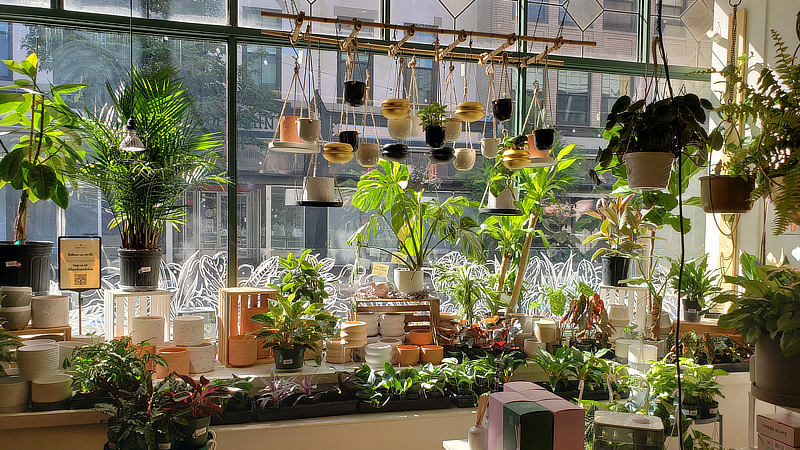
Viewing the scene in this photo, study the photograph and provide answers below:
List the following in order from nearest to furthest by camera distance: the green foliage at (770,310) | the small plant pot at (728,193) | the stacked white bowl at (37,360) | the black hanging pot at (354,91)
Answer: the green foliage at (770,310) → the small plant pot at (728,193) → the stacked white bowl at (37,360) → the black hanging pot at (354,91)

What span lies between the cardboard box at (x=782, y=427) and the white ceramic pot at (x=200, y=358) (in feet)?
8.59

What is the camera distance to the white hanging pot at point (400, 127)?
9.29ft

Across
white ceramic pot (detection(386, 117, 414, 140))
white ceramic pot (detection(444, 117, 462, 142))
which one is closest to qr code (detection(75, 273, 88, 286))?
white ceramic pot (detection(386, 117, 414, 140))

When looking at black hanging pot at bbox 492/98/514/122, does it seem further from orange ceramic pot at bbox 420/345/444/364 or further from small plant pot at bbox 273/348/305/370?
small plant pot at bbox 273/348/305/370

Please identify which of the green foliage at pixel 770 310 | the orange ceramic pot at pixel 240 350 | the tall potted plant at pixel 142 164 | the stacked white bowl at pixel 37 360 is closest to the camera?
the green foliage at pixel 770 310

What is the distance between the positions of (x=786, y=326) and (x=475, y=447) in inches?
42.0

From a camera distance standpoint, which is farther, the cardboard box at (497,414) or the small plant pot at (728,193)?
the small plant pot at (728,193)

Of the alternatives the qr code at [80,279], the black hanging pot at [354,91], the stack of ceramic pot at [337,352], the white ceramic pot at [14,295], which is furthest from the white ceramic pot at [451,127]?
the white ceramic pot at [14,295]

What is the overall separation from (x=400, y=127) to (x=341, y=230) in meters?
1.23

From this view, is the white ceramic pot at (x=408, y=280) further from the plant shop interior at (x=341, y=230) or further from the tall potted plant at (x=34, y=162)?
the tall potted plant at (x=34, y=162)

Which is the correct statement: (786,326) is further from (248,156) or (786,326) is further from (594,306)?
(248,156)

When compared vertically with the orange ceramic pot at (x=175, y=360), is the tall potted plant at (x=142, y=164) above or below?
above

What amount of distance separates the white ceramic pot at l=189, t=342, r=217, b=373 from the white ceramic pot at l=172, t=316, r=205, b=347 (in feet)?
0.15

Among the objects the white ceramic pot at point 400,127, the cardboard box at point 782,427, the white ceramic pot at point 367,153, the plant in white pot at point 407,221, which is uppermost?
the white ceramic pot at point 400,127
